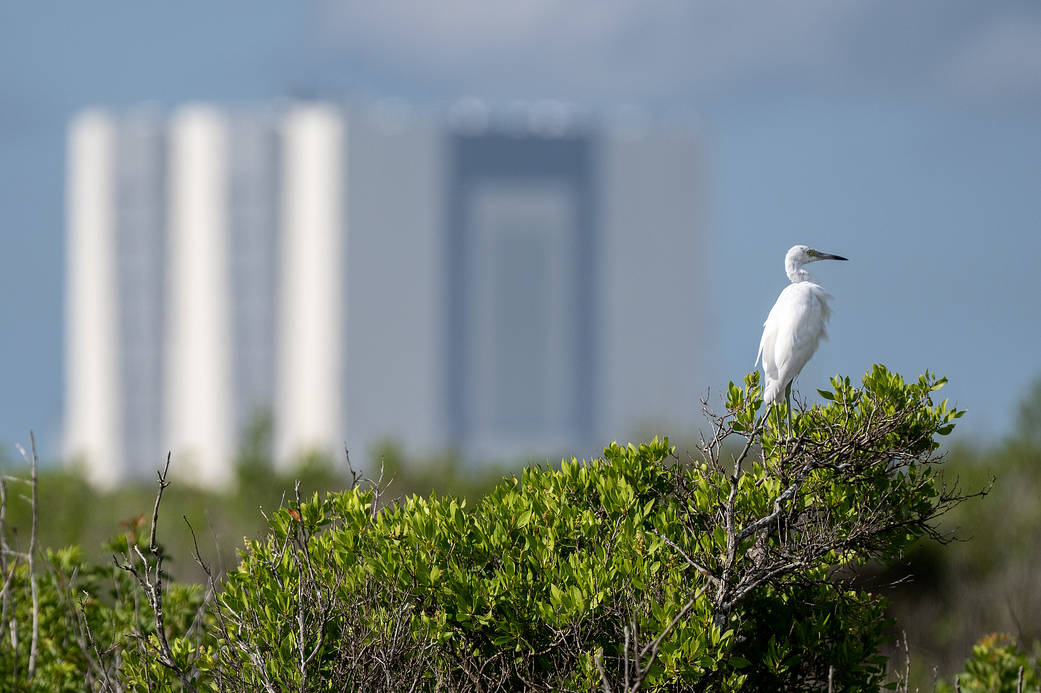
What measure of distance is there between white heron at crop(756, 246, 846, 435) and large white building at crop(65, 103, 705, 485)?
7149 cm

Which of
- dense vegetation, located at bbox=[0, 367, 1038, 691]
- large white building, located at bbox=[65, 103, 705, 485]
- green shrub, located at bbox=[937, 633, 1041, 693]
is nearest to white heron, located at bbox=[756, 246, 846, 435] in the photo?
dense vegetation, located at bbox=[0, 367, 1038, 691]

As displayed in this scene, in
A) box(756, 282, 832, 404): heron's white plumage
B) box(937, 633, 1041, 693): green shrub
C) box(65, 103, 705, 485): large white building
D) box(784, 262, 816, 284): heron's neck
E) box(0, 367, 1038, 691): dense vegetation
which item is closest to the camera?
box(0, 367, 1038, 691): dense vegetation

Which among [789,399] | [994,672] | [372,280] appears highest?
[789,399]

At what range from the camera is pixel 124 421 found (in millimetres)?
82938

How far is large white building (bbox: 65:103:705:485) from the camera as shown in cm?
8225

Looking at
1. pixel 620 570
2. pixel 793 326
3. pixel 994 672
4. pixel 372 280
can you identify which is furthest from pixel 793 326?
pixel 372 280

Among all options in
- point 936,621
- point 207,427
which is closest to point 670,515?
point 936,621

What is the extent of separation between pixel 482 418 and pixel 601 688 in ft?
287

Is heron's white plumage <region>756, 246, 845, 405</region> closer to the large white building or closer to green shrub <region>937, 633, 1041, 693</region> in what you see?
green shrub <region>937, 633, 1041, 693</region>

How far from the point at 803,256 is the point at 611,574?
55.5 inches

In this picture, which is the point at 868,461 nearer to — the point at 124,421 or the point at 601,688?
the point at 601,688

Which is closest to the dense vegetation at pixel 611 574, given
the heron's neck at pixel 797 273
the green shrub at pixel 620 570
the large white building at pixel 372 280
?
the green shrub at pixel 620 570

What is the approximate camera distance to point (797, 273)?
4.68 m

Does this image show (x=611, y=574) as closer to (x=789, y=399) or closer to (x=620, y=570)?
(x=620, y=570)
